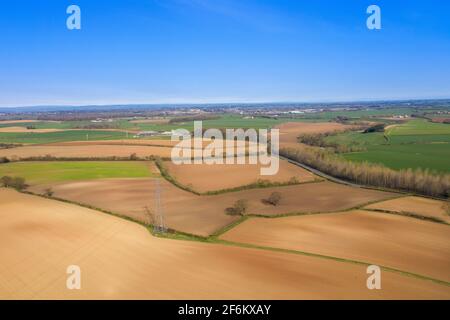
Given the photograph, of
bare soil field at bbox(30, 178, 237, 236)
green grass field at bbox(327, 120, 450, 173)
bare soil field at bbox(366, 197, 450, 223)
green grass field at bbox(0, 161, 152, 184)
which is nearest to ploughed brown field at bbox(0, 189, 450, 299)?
bare soil field at bbox(30, 178, 237, 236)

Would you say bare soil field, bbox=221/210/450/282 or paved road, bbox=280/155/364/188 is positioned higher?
paved road, bbox=280/155/364/188

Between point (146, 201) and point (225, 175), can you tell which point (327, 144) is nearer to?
point (225, 175)

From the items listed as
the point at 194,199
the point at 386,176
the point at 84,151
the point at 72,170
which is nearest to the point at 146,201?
the point at 194,199

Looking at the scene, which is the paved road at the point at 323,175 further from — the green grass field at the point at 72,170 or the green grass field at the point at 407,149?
the green grass field at the point at 72,170

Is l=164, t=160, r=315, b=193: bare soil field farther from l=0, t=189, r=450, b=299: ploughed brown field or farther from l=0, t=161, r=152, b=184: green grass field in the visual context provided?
l=0, t=189, r=450, b=299: ploughed brown field
